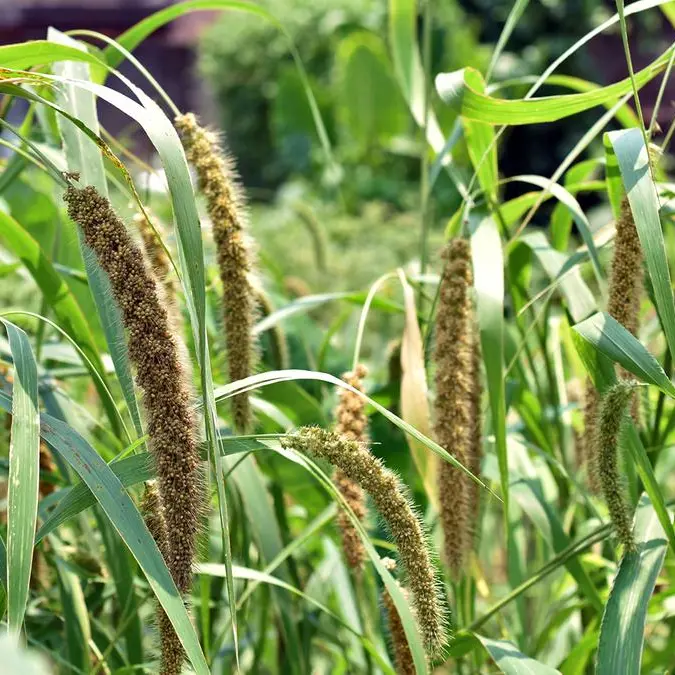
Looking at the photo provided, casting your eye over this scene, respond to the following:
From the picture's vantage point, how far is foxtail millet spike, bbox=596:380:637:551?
45.9 inches

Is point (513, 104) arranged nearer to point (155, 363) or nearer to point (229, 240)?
point (229, 240)

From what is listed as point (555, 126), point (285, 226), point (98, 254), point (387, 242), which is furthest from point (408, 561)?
point (555, 126)

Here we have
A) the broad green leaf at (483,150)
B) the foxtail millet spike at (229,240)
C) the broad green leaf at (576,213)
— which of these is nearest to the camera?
the foxtail millet spike at (229,240)

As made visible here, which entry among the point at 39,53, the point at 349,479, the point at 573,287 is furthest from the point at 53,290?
the point at 573,287

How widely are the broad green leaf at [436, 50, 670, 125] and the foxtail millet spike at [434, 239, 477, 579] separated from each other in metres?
0.21

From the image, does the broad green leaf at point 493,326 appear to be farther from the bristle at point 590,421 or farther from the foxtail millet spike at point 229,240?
the foxtail millet spike at point 229,240

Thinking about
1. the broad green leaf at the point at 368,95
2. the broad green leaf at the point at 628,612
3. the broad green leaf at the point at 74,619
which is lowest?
the broad green leaf at the point at 74,619

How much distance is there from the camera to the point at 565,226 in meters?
1.88

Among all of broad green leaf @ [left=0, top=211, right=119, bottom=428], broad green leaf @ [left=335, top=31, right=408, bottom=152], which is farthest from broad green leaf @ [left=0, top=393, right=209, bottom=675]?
Result: broad green leaf @ [left=335, top=31, right=408, bottom=152]

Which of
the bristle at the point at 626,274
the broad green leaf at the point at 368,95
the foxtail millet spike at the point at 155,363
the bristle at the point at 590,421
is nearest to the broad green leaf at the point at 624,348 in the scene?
the bristle at the point at 626,274

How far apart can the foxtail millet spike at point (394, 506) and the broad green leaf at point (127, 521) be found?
0.54 ft

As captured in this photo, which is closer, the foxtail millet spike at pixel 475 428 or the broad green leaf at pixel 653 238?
the broad green leaf at pixel 653 238

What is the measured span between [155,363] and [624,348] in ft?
1.82

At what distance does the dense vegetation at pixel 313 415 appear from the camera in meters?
1.03
